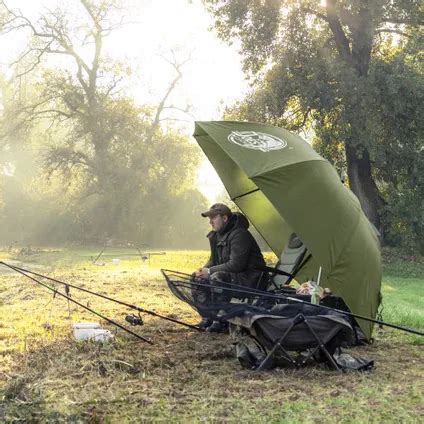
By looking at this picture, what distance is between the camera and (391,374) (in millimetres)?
4719

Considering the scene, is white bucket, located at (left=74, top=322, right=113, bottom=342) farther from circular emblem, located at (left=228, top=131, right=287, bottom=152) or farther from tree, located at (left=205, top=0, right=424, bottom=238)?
tree, located at (left=205, top=0, right=424, bottom=238)

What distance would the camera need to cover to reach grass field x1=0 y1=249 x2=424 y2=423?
3.51 metres

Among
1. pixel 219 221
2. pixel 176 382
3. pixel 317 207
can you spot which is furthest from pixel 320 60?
pixel 176 382

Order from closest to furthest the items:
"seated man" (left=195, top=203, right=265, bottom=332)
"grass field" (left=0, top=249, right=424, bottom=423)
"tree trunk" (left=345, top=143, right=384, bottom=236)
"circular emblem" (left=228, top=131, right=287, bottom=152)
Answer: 1. "grass field" (left=0, top=249, right=424, bottom=423)
2. "circular emblem" (left=228, top=131, right=287, bottom=152)
3. "seated man" (left=195, top=203, right=265, bottom=332)
4. "tree trunk" (left=345, top=143, right=384, bottom=236)

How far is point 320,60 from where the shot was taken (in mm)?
17766

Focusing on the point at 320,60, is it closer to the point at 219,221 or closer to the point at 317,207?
the point at 219,221

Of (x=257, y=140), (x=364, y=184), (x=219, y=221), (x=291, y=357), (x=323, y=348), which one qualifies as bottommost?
(x=291, y=357)

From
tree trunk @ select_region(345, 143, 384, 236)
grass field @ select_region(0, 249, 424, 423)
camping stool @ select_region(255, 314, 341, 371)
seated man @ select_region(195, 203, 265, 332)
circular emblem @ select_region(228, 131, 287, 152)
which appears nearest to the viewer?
grass field @ select_region(0, 249, 424, 423)

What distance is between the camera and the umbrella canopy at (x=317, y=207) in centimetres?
520

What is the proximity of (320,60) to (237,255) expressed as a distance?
1332 centimetres

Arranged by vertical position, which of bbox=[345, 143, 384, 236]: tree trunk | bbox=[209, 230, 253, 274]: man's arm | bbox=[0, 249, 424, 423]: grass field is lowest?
bbox=[0, 249, 424, 423]: grass field

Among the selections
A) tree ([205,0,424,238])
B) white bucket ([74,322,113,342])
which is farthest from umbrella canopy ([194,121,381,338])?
tree ([205,0,424,238])

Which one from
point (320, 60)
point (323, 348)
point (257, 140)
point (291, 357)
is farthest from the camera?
point (320, 60)

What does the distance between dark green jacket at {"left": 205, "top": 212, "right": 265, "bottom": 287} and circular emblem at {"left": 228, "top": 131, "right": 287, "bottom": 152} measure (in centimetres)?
94
